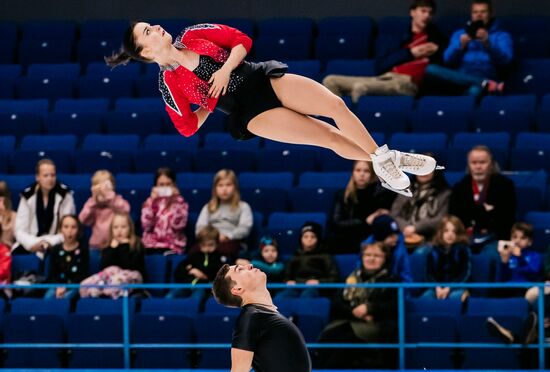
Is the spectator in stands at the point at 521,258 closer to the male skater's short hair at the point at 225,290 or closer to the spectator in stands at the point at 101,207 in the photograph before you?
the spectator in stands at the point at 101,207

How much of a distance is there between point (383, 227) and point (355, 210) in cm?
39

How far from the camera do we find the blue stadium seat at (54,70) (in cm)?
1420

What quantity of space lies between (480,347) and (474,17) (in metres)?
3.87

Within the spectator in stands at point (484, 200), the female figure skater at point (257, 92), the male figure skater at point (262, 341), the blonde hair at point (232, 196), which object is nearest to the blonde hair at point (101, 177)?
the blonde hair at point (232, 196)

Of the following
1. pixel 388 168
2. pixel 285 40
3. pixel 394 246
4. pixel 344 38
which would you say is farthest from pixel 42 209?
pixel 388 168

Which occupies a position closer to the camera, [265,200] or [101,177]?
[101,177]

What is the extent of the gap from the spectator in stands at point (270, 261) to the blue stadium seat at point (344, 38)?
11.9 ft

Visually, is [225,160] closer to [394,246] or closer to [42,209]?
[42,209]

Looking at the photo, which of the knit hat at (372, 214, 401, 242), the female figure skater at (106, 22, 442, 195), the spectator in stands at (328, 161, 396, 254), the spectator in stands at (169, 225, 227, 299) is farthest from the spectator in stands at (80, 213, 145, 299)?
the female figure skater at (106, 22, 442, 195)

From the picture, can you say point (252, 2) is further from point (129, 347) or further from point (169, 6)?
point (129, 347)

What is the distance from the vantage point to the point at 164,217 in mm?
11305

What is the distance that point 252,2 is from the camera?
1523 centimetres

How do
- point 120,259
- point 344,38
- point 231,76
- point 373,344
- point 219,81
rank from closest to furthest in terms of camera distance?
point 219,81
point 231,76
point 373,344
point 120,259
point 344,38

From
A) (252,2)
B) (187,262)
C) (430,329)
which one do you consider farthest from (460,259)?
(252,2)
